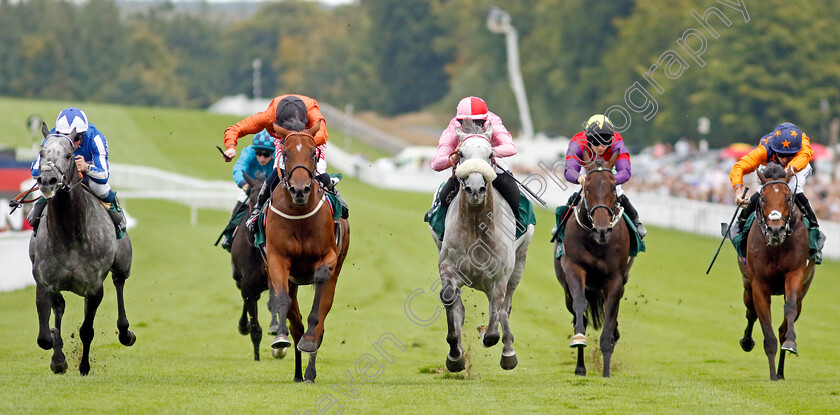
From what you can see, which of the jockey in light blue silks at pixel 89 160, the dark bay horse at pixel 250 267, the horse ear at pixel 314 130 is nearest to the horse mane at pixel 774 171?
the horse ear at pixel 314 130

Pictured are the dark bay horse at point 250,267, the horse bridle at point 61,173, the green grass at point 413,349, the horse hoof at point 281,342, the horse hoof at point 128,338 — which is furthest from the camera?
the dark bay horse at point 250,267

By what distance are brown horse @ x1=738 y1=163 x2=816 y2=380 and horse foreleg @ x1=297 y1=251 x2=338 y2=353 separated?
12.8 feet

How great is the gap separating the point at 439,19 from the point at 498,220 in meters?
82.9

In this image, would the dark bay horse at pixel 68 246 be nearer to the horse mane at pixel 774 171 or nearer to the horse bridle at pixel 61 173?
the horse bridle at pixel 61 173

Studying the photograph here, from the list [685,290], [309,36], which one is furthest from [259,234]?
[309,36]

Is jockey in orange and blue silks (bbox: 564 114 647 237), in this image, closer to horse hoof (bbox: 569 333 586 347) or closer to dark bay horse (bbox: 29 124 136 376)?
horse hoof (bbox: 569 333 586 347)

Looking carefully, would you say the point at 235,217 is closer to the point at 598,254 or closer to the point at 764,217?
the point at 598,254

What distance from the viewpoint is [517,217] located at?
10.3 metres

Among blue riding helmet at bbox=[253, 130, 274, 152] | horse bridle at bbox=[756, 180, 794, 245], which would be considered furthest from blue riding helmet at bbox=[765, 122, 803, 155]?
blue riding helmet at bbox=[253, 130, 274, 152]

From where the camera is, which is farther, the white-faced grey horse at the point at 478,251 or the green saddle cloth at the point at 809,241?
the green saddle cloth at the point at 809,241

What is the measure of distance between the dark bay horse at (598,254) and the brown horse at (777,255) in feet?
4.01

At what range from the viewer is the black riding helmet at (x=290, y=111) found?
9445 millimetres

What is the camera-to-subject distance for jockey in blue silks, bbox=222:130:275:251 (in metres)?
12.0

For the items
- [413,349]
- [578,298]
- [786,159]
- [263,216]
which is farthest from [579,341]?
[413,349]
